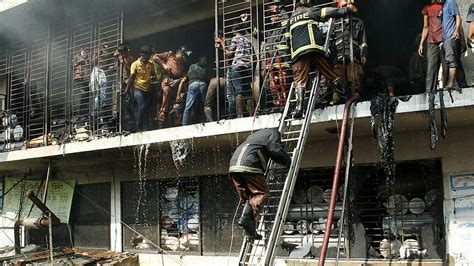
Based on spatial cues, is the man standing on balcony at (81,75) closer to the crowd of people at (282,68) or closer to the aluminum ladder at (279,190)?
the crowd of people at (282,68)

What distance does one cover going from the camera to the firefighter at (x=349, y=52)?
24.9 ft

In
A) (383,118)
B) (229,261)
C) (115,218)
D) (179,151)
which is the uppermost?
(383,118)

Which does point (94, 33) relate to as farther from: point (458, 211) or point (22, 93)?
point (458, 211)

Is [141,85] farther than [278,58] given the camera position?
Yes

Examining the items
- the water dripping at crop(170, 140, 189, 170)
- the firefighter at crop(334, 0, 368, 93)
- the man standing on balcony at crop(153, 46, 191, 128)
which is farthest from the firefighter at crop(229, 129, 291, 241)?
the man standing on balcony at crop(153, 46, 191, 128)

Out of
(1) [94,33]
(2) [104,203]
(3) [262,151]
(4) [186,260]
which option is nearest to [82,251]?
(2) [104,203]

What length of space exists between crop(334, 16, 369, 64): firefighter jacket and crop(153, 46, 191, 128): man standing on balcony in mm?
3345

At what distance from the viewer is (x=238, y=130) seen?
847 centimetres

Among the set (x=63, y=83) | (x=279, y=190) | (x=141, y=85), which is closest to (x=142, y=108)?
(x=141, y=85)

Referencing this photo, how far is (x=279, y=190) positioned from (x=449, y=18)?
3338 mm

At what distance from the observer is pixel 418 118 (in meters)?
7.59

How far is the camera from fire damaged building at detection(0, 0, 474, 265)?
285 inches

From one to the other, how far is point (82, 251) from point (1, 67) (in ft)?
17.5

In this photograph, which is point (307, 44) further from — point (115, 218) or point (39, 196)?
point (39, 196)
